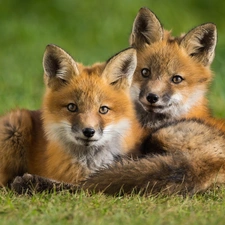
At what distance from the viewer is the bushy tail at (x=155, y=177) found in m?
5.65

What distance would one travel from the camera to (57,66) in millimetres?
6324

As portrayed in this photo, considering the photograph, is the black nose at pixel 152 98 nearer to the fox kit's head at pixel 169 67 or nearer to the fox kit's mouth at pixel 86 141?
the fox kit's head at pixel 169 67

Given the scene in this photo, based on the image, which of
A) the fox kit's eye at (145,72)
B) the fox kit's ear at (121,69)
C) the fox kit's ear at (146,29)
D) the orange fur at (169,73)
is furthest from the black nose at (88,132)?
the fox kit's ear at (146,29)

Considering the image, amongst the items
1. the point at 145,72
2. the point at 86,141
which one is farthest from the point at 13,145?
the point at 145,72

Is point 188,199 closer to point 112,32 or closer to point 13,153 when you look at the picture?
point 13,153

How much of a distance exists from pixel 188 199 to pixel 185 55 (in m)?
2.34

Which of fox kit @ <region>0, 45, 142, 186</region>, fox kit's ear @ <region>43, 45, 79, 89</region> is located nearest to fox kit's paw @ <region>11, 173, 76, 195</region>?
fox kit @ <region>0, 45, 142, 186</region>

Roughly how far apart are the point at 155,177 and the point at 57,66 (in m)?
1.45

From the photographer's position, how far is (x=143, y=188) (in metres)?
5.66

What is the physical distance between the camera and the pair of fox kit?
226 inches

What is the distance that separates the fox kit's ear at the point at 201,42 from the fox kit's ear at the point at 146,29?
31 cm

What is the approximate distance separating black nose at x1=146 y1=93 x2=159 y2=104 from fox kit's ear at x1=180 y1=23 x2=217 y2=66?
0.82m

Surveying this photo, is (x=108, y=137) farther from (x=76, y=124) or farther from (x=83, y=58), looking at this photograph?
(x=83, y=58)

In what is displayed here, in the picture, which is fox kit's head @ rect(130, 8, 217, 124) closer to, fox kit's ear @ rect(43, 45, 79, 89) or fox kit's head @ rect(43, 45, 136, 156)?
fox kit's head @ rect(43, 45, 136, 156)
